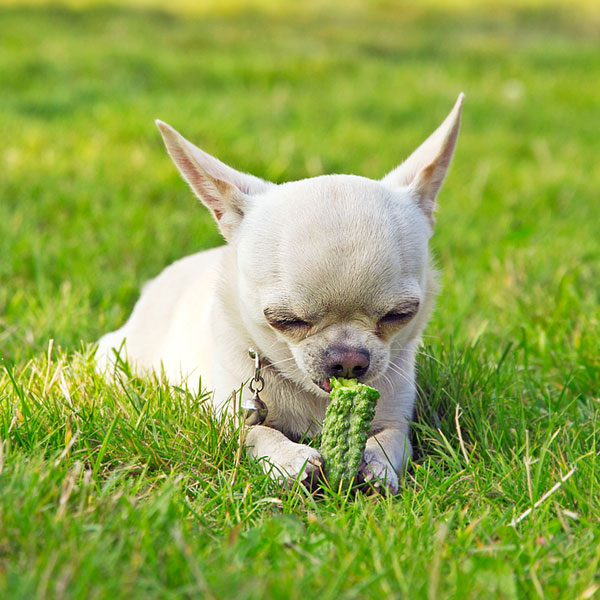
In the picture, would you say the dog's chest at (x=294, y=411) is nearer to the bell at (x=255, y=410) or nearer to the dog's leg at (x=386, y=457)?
the bell at (x=255, y=410)

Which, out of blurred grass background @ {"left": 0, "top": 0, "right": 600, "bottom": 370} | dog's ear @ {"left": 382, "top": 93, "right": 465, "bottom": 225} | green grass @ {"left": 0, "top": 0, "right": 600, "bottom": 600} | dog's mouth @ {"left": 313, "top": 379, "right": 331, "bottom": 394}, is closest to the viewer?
green grass @ {"left": 0, "top": 0, "right": 600, "bottom": 600}

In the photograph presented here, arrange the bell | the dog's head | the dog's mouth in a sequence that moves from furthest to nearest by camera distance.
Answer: the bell
the dog's mouth
the dog's head

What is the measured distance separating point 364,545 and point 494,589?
32cm

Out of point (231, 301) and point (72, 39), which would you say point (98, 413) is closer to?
point (231, 301)

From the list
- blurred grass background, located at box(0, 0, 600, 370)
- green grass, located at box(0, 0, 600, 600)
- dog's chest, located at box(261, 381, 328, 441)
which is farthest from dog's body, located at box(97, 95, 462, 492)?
blurred grass background, located at box(0, 0, 600, 370)

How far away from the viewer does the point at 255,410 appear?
8.87 feet

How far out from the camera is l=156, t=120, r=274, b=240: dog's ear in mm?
2760

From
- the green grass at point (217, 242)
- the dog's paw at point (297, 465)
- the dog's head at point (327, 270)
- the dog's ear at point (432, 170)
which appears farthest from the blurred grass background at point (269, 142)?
the dog's paw at point (297, 465)

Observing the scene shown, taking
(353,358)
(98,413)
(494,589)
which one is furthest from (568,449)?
(98,413)

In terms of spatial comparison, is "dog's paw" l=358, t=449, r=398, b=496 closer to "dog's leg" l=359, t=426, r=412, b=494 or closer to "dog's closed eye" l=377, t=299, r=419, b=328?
"dog's leg" l=359, t=426, r=412, b=494

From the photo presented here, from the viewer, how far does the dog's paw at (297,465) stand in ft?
8.00

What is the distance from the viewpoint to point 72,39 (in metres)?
10.0

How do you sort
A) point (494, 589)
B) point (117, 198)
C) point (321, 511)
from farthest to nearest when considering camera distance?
point (117, 198)
point (321, 511)
point (494, 589)

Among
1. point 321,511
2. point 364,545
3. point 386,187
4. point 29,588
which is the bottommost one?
point 321,511
